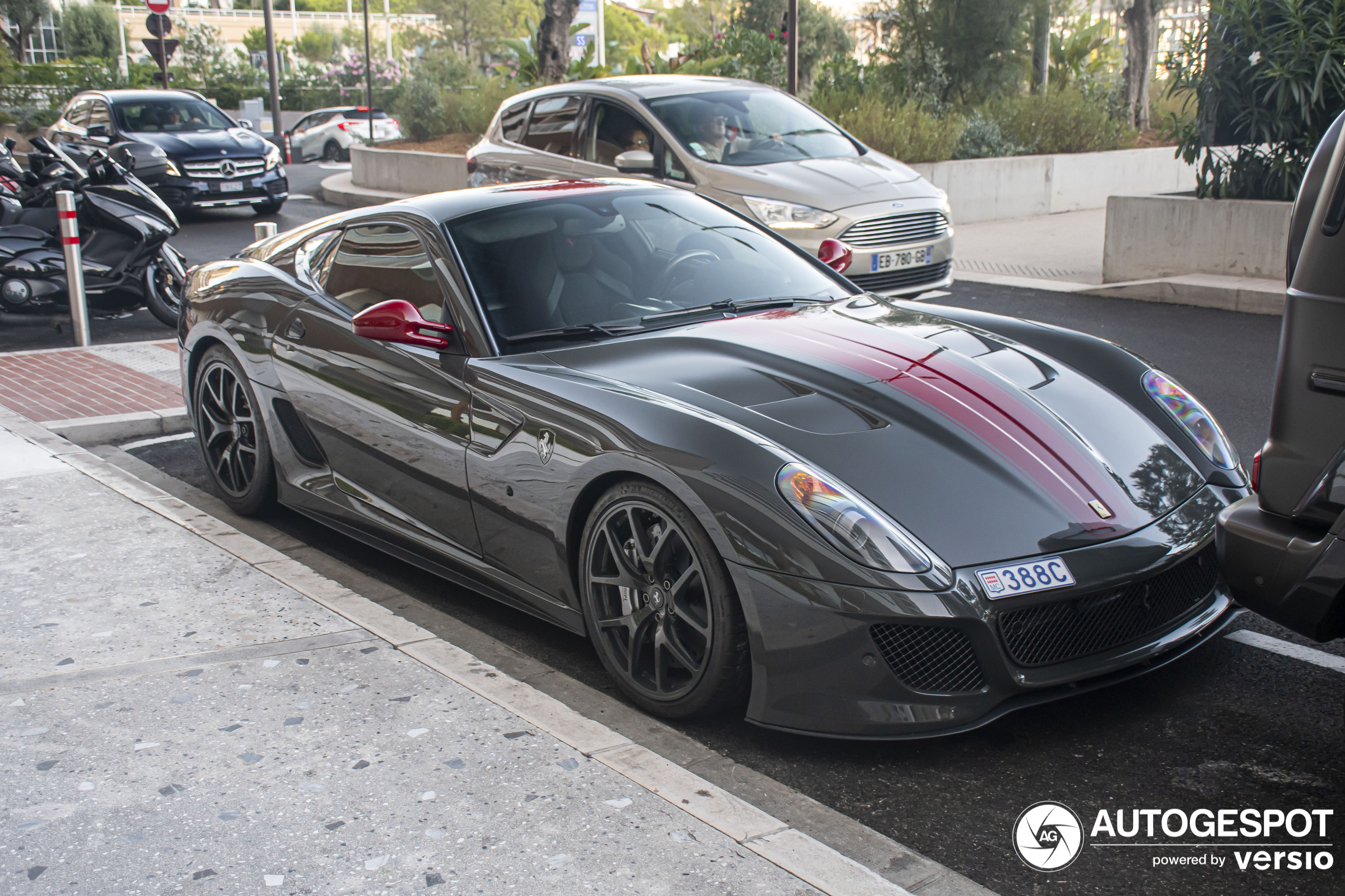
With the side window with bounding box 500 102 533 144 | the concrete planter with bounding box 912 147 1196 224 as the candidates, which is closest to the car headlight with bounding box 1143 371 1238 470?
the side window with bounding box 500 102 533 144

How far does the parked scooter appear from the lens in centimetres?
958

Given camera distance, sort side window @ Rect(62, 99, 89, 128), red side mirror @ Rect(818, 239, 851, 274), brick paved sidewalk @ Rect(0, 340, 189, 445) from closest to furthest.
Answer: red side mirror @ Rect(818, 239, 851, 274) → brick paved sidewalk @ Rect(0, 340, 189, 445) → side window @ Rect(62, 99, 89, 128)

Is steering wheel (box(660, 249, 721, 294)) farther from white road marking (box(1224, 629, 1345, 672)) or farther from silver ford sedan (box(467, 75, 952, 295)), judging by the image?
silver ford sedan (box(467, 75, 952, 295))

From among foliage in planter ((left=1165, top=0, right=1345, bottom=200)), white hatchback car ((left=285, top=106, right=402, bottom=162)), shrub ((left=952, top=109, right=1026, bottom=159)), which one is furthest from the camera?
white hatchback car ((left=285, top=106, right=402, bottom=162))

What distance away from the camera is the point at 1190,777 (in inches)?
123

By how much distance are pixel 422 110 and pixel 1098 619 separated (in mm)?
23224

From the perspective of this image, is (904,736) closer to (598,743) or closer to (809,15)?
(598,743)

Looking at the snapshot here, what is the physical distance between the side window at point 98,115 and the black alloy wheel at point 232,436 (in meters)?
14.0

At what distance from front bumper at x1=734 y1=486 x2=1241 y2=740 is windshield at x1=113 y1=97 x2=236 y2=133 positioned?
1693 centimetres

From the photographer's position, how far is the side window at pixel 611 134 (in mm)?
11031

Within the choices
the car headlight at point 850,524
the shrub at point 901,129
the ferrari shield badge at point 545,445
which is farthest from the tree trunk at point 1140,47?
the car headlight at point 850,524

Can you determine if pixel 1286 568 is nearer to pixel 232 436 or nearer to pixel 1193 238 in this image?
pixel 232 436

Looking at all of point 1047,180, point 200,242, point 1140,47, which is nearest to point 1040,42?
point 1140,47

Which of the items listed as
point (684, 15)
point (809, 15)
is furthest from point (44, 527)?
point (684, 15)
